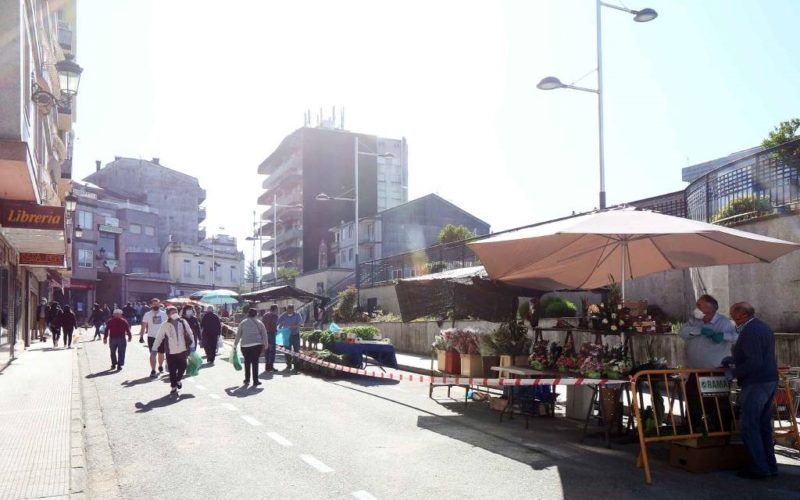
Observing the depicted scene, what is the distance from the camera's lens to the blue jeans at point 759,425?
7000 millimetres

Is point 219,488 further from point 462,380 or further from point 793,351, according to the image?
point 793,351

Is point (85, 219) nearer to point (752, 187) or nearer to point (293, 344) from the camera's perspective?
point (293, 344)

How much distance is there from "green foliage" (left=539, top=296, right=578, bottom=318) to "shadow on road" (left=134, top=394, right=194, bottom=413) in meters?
10.9

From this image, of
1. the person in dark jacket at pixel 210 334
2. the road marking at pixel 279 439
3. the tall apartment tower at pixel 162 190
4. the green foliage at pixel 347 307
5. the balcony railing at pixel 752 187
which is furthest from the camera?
the tall apartment tower at pixel 162 190

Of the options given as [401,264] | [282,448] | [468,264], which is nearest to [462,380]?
[282,448]

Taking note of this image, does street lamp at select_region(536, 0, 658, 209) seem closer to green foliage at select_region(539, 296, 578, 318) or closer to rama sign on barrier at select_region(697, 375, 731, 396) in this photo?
green foliage at select_region(539, 296, 578, 318)

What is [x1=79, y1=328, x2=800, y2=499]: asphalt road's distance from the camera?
650cm

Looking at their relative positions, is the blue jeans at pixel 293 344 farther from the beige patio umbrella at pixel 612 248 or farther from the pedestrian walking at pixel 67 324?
the pedestrian walking at pixel 67 324

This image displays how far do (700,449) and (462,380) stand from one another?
4.77 metres

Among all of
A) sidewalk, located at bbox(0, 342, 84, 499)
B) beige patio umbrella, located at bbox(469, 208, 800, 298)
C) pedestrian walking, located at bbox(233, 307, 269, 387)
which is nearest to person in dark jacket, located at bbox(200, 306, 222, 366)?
sidewalk, located at bbox(0, 342, 84, 499)

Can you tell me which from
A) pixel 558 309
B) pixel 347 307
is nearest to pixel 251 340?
pixel 558 309

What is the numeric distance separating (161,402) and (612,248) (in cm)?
852

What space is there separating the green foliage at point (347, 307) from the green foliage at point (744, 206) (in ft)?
68.3

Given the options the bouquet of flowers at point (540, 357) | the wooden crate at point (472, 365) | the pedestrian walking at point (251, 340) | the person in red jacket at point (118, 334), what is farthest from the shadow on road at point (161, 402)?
the bouquet of flowers at point (540, 357)
